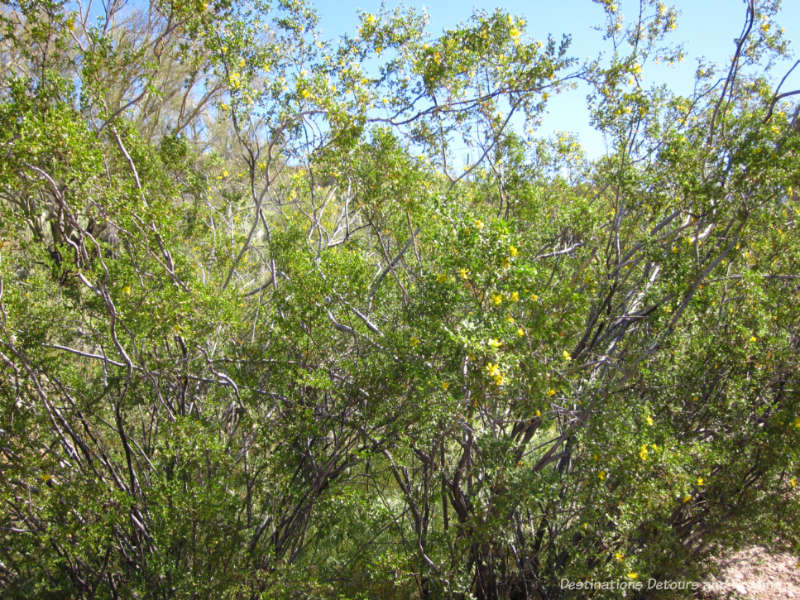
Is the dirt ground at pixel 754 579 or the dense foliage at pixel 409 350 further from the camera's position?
the dirt ground at pixel 754 579

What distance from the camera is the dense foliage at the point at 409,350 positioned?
3.07 metres

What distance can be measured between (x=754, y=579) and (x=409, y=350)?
4744 mm

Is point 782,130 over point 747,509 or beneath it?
over

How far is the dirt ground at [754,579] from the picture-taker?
16.5ft

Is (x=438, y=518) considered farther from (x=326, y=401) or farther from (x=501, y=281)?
(x=501, y=281)

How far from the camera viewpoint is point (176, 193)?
4.59m

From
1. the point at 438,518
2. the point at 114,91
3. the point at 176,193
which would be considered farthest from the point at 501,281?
the point at 114,91

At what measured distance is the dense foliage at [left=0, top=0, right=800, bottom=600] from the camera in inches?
121

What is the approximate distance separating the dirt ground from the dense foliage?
145 centimetres

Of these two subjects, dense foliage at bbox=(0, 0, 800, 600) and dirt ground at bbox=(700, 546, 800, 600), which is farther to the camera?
dirt ground at bbox=(700, 546, 800, 600)

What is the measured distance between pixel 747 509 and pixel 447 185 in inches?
142

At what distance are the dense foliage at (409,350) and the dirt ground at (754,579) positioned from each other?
4.77 ft

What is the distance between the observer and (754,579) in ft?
17.5

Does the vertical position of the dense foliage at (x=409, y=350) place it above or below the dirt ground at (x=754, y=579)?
above
